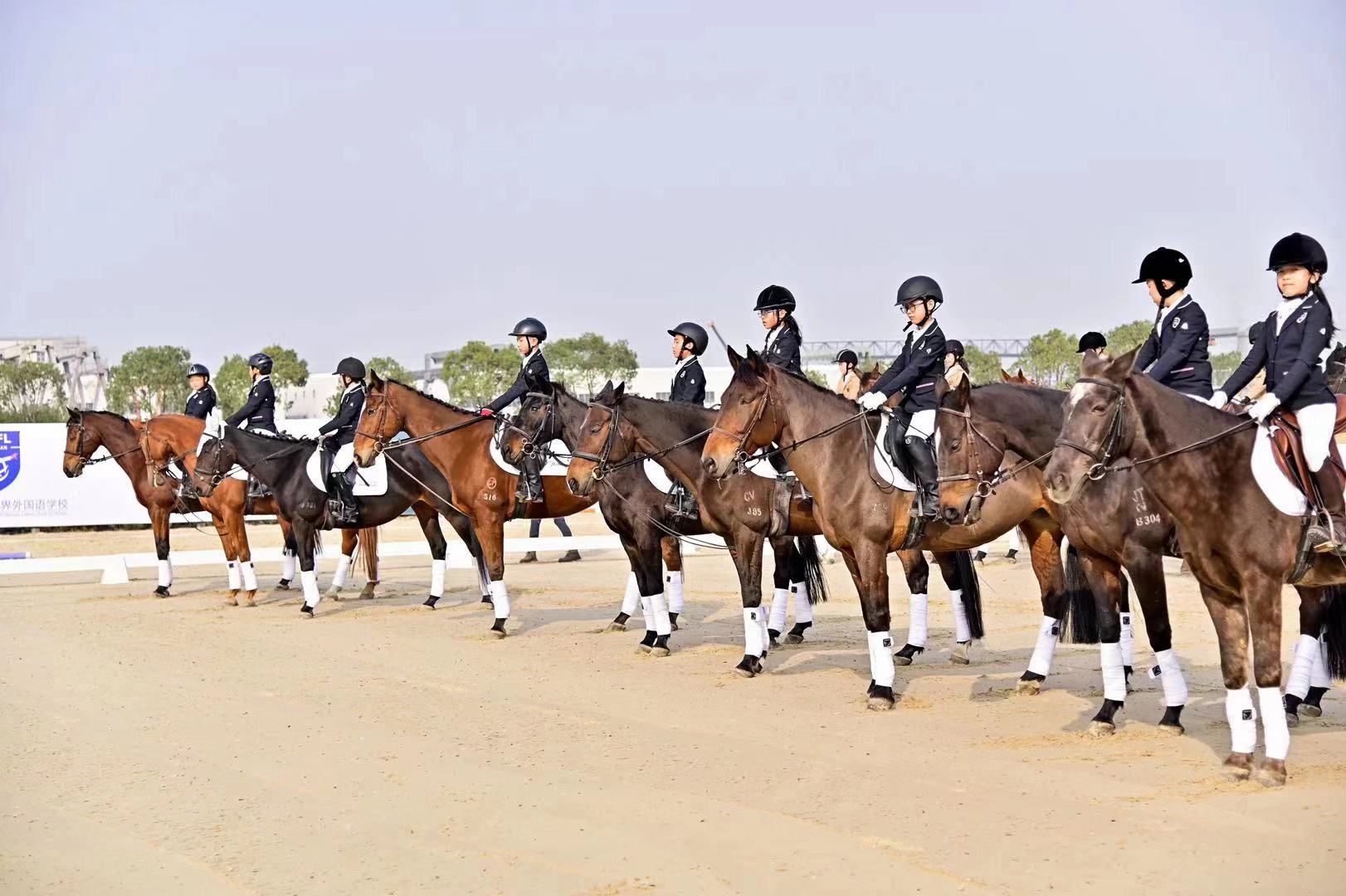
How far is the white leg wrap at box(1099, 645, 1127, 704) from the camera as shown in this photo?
31.2ft

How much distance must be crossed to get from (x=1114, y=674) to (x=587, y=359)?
52806 mm

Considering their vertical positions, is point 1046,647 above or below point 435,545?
below

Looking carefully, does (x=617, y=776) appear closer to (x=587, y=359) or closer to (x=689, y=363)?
(x=689, y=363)

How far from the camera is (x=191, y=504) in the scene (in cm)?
2038

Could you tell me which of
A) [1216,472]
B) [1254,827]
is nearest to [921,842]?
[1254,827]

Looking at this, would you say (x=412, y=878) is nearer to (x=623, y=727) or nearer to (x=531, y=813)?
(x=531, y=813)

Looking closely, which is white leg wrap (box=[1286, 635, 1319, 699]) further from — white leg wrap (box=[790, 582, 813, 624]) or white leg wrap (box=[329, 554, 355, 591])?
white leg wrap (box=[329, 554, 355, 591])

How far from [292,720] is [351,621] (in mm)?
6529

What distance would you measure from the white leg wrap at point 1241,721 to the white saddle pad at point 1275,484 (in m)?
1.16

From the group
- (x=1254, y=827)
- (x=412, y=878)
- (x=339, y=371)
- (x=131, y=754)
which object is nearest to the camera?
(x=412, y=878)

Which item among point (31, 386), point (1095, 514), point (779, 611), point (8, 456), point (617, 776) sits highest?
point (31, 386)

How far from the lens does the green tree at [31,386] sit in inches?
1796

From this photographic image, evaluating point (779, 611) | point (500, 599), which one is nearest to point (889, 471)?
point (779, 611)

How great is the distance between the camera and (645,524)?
1348 cm
